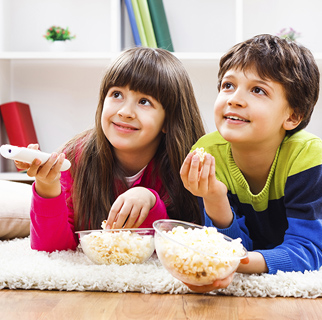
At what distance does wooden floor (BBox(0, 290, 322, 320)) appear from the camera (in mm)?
744

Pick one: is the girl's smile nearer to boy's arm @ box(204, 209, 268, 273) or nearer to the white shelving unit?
boy's arm @ box(204, 209, 268, 273)

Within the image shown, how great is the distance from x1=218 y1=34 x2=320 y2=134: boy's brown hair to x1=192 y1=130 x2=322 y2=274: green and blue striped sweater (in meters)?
0.09

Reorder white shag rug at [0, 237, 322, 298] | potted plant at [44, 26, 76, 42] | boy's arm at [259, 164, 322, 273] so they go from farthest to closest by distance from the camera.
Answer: potted plant at [44, 26, 76, 42], boy's arm at [259, 164, 322, 273], white shag rug at [0, 237, 322, 298]

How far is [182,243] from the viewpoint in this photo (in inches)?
33.2

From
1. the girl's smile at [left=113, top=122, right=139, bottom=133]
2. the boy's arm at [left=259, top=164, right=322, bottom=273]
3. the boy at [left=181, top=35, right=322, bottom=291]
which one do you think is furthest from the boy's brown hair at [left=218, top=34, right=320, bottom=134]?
the girl's smile at [left=113, top=122, right=139, bottom=133]

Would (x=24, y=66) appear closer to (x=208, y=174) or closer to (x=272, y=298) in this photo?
(x=208, y=174)

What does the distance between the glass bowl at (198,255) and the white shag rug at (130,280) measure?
0.18 feet

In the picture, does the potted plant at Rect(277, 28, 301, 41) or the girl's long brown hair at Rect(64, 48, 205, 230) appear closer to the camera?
the girl's long brown hair at Rect(64, 48, 205, 230)

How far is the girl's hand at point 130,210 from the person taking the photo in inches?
42.1

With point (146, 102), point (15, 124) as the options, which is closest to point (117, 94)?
point (146, 102)

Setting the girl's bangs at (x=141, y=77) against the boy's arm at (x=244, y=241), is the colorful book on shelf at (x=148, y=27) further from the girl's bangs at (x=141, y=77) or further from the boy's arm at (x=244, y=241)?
the boy's arm at (x=244, y=241)

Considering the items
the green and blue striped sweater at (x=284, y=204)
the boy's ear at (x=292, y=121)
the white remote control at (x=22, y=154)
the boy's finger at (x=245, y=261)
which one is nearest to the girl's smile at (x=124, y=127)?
the green and blue striped sweater at (x=284, y=204)

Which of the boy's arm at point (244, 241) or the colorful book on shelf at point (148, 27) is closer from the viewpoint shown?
the boy's arm at point (244, 241)

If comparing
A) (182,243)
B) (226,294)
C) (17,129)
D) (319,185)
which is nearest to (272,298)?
(226,294)
